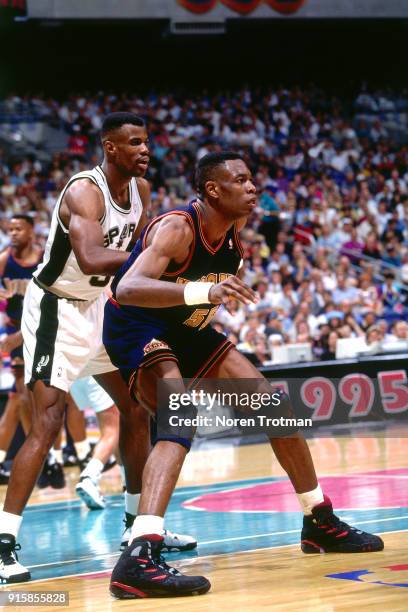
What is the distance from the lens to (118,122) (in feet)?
18.7

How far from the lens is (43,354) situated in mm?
5648

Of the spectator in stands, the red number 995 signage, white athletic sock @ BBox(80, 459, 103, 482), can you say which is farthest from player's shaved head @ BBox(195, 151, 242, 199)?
the spectator in stands

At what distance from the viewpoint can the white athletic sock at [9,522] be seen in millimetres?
5207

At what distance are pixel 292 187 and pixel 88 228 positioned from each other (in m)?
15.4

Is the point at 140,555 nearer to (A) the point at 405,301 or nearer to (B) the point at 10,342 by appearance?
(B) the point at 10,342

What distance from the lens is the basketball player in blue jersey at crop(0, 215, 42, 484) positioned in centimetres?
864

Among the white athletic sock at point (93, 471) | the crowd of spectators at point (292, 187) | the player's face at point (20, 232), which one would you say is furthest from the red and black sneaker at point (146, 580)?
the crowd of spectators at point (292, 187)

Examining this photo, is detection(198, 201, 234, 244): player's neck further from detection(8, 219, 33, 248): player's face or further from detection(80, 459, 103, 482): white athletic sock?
detection(8, 219, 33, 248): player's face

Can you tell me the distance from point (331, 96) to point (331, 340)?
1502 centimetres

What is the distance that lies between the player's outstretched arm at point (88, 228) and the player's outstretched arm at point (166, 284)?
1.61 ft

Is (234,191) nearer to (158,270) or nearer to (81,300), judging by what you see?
(158,270)

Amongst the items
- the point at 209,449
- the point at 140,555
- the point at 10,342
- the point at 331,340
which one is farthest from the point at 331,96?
the point at 140,555

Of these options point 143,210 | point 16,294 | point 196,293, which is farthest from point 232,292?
point 16,294

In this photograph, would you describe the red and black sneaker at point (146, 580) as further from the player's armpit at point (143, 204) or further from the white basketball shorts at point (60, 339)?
the player's armpit at point (143, 204)
